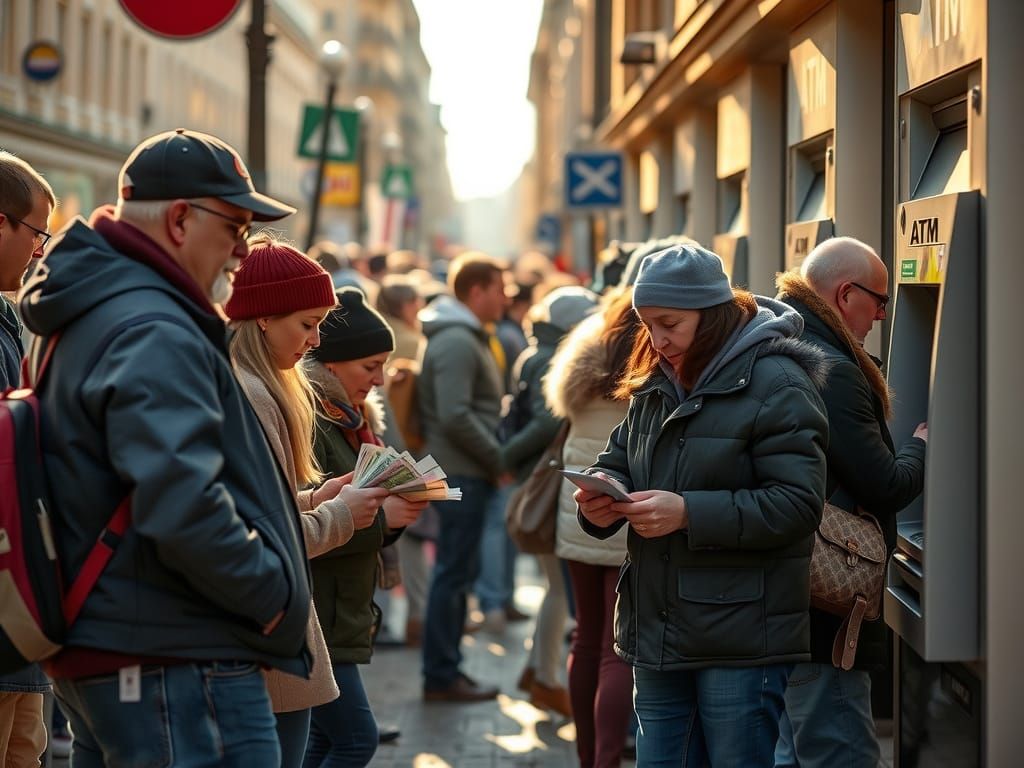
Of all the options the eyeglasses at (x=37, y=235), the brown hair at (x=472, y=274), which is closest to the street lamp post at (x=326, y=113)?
the brown hair at (x=472, y=274)

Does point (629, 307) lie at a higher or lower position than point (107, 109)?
lower

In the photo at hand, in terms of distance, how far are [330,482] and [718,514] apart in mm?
1136

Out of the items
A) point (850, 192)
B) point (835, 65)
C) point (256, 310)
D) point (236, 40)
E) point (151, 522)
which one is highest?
point (236, 40)

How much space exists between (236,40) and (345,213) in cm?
811

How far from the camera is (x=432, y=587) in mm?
8305

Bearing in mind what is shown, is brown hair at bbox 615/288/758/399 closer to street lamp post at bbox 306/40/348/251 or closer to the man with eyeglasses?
the man with eyeglasses

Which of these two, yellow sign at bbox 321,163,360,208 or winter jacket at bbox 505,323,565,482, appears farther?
yellow sign at bbox 321,163,360,208

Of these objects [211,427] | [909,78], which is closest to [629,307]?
[909,78]

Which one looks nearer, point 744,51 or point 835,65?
point 835,65

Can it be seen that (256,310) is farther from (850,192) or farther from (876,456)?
(850,192)

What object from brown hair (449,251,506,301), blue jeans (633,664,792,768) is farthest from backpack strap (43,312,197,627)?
brown hair (449,251,506,301)

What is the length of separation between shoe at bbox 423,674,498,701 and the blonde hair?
4.12m

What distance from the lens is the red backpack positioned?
3.10m

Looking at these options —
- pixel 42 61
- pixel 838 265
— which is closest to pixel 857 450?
pixel 838 265
